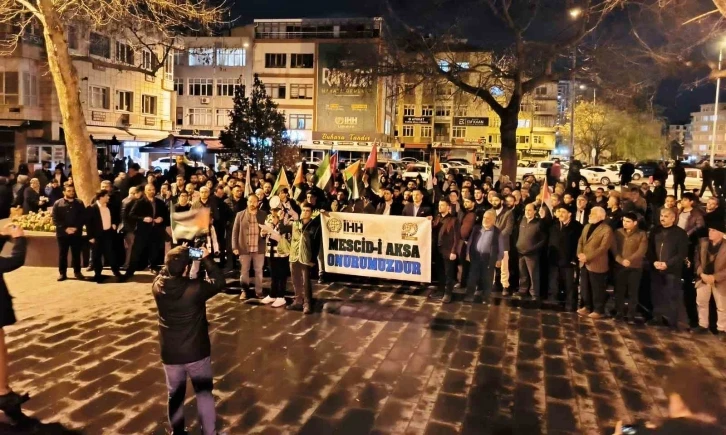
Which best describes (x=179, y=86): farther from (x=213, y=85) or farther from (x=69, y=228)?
(x=69, y=228)

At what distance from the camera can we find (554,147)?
82.6m

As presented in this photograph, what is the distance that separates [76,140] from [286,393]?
10.3 meters

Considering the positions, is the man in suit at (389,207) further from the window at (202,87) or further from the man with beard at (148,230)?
the window at (202,87)

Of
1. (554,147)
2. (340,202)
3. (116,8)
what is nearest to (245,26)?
(554,147)

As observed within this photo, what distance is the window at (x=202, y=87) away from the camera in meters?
60.6

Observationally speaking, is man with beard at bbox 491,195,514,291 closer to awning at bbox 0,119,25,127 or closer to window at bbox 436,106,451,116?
awning at bbox 0,119,25,127

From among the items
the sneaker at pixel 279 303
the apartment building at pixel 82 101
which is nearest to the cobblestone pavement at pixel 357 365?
the sneaker at pixel 279 303

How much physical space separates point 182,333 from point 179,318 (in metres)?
0.12

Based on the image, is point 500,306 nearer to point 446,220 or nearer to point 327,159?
point 446,220

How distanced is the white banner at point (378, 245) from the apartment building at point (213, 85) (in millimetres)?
51859

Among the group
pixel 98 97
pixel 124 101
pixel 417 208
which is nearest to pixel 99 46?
pixel 98 97

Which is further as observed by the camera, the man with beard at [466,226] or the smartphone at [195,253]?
the man with beard at [466,226]

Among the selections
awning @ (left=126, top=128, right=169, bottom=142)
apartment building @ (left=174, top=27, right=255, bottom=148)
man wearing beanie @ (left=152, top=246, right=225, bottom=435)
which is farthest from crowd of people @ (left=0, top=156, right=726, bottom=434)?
apartment building @ (left=174, top=27, right=255, bottom=148)

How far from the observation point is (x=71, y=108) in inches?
535
